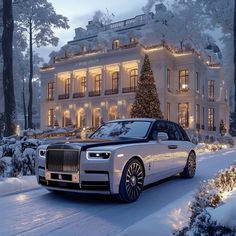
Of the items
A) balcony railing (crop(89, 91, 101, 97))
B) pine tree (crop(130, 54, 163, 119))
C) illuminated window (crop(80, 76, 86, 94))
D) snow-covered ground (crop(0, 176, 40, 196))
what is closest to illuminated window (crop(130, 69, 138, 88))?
balcony railing (crop(89, 91, 101, 97))

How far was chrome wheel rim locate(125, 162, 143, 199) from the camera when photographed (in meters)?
7.05

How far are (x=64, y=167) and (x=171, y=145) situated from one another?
10.4 ft

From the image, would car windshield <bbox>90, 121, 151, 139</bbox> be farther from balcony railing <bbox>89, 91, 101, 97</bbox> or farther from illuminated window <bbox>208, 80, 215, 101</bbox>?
illuminated window <bbox>208, 80, 215, 101</bbox>

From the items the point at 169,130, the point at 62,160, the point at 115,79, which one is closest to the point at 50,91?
the point at 115,79

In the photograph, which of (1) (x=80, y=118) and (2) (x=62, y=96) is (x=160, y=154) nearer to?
(1) (x=80, y=118)

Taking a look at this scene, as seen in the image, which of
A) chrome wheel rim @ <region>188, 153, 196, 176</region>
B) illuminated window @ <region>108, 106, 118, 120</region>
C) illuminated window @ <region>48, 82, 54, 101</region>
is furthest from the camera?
illuminated window @ <region>48, 82, 54, 101</region>

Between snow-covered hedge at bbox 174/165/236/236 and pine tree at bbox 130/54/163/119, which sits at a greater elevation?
pine tree at bbox 130/54/163/119

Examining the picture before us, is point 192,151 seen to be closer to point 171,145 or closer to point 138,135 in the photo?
point 171,145

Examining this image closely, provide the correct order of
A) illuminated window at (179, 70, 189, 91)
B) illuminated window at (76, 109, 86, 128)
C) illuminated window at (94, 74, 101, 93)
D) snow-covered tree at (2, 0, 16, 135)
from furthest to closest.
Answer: illuminated window at (94, 74, 101, 93) < illuminated window at (76, 109, 86, 128) < illuminated window at (179, 70, 189, 91) < snow-covered tree at (2, 0, 16, 135)

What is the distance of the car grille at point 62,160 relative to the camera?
6793 millimetres

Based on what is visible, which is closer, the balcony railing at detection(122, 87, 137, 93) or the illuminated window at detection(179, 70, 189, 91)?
the illuminated window at detection(179, 70, 189, 91)

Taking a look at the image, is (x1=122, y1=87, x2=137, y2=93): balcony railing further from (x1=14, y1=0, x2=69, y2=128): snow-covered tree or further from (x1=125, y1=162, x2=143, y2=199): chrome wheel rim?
(x1=125, y1=162, x2=143, y2=199): chrome wheel rim

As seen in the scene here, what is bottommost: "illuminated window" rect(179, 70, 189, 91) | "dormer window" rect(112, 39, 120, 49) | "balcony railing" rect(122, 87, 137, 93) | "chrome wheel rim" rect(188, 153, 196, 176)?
"chrome wheel rim" rect(188, 153, 196, 176)

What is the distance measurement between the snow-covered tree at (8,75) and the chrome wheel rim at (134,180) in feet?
38.6
